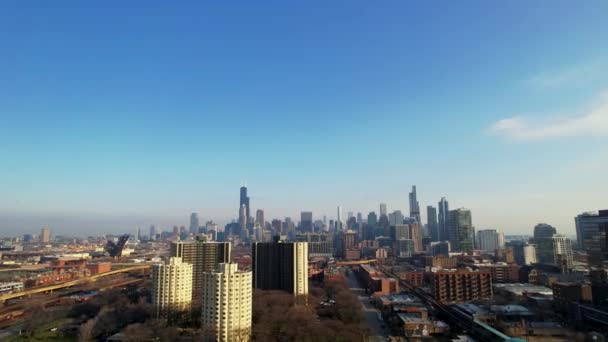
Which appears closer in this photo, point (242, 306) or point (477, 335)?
point (242, 306)

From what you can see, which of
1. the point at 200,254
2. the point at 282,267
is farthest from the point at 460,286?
the point at 200,254

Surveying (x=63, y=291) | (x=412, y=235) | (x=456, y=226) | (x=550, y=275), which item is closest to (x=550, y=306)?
(x=550, y=275)

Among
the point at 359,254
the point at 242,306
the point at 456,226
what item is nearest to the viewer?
the point at 242,306

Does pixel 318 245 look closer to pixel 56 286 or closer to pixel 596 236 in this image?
pixel 56 286

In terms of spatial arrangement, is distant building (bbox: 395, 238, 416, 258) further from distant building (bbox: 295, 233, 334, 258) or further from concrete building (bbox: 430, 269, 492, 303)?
concrete building (bbox: 430, 269, 492, 303)

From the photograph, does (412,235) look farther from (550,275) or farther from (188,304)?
(188,304)

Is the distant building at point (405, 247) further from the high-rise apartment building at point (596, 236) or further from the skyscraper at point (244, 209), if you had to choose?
the skyscraper at point (244, 209)

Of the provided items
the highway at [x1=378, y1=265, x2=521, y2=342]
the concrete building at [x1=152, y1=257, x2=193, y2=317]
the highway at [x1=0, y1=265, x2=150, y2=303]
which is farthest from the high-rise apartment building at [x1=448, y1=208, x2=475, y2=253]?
the concrete building at [x1=152, y1=257, x2=193, y2=317]

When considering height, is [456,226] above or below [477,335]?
above
